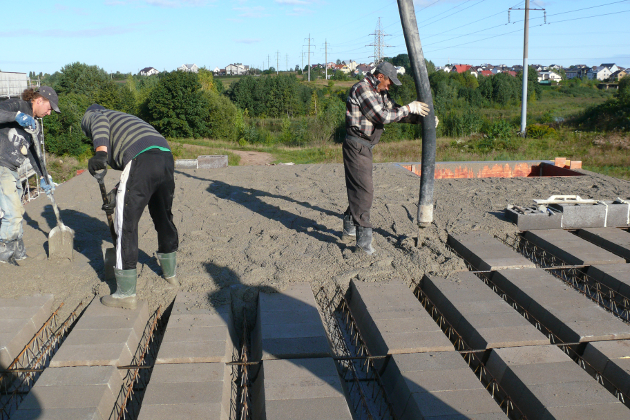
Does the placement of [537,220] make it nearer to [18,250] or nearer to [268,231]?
[268,231]

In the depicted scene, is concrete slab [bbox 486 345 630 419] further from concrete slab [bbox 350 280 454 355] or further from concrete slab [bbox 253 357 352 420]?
concrete slab [bbox 253 357 352 420]

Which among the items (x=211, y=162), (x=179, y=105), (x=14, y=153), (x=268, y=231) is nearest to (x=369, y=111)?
(x=268, y=231)

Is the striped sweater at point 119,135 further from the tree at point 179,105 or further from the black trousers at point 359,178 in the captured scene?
the tree at point 179,105

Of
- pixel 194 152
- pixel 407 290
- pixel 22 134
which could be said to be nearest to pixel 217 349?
pixel 407 290

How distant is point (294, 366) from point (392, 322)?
2.47 feet

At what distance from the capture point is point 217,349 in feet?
8.89

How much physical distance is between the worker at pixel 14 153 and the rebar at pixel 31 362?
3.31 ft

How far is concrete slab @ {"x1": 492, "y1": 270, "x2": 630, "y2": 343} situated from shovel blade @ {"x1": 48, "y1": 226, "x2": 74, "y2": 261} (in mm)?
3502

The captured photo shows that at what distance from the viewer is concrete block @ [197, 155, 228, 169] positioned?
28.8ft

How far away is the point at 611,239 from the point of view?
14.7 ft

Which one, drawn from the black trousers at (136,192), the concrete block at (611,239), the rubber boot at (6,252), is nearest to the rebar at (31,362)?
the black trousers at (136,192)

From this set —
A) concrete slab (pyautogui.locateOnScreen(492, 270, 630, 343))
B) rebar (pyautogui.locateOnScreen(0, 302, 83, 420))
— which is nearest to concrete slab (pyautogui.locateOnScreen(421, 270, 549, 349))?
concrete slab (pyautogui.locateOnScreen(492, 270, 630, 343))

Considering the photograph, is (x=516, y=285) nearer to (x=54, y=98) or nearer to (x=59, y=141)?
(x=54, y=98)

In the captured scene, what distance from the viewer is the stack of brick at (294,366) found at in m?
2.23
